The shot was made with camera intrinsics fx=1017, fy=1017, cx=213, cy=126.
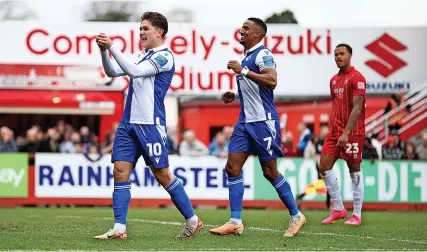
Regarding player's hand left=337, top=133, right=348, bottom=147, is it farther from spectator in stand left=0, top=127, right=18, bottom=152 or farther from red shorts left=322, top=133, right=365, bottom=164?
spectator in stand left=0, top=127, right=18, bottom=152

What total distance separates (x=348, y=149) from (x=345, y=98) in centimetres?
64

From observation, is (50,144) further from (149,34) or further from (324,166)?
(149,34)

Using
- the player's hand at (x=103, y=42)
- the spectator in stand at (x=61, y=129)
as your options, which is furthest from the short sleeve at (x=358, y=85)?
the spectator in stand at (x=61, y=129)

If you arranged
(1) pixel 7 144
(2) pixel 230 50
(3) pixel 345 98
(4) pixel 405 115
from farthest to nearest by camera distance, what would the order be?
1. (4) pixel 405 115
2. (2) pixel 230 50
3. (1) pixel 7 144
4. (3) pixel 345 98

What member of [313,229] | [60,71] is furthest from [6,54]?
[313,229]

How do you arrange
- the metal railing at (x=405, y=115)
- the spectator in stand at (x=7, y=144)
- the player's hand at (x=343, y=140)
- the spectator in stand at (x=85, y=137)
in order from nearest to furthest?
1. the player's hand at (x=343, y=140)
2. the spectator in stand at (x=7, y=144)
3. the spectator in stand at (x=85, y=137)
4. the metal railing at (x=405, y=115)

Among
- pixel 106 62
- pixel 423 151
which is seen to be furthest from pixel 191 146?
pixel 106 62

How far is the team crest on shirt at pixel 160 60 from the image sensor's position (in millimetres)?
9578

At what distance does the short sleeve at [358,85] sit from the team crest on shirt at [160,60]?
3.62 meters

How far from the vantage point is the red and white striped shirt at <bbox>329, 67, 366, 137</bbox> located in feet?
41.3

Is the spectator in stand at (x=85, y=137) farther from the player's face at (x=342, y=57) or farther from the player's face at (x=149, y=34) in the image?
the player's face at (x=149, y=34)

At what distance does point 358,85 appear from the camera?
12555mm

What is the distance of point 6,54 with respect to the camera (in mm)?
25594

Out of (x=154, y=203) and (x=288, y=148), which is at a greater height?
(x=288, y=148)
